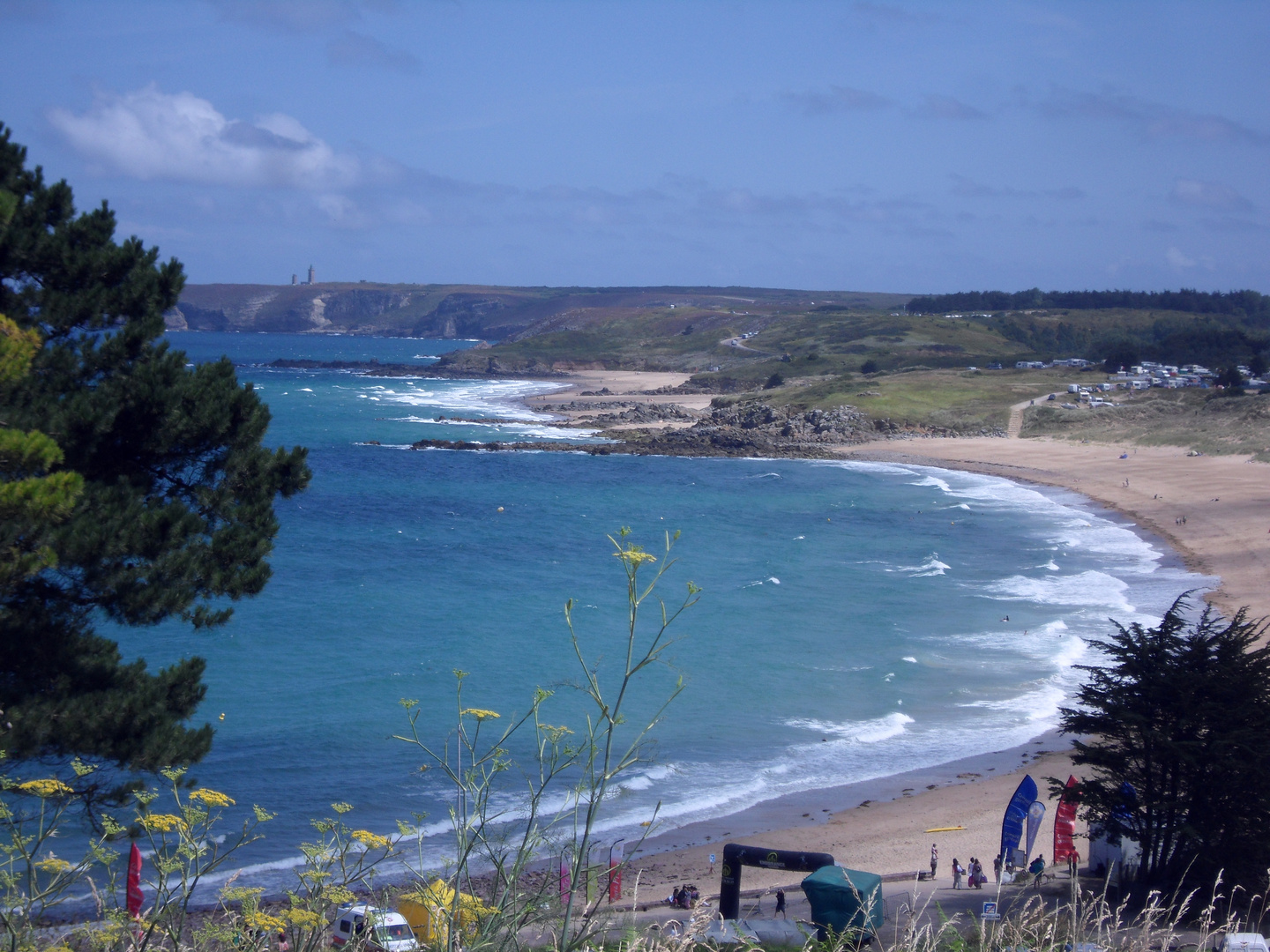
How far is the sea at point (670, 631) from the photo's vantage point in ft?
56.0

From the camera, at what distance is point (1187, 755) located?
33.1 feet

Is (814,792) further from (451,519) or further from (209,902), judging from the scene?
(451,519)

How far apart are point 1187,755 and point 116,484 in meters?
10.5

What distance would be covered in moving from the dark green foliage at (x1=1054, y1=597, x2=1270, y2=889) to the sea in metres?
1.08

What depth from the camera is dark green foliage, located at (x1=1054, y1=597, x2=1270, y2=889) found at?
9.97 meters

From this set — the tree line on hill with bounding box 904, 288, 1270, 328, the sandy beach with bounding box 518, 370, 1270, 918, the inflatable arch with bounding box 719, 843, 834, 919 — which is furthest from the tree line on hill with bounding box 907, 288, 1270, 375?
the inflatable arch with bounding box 719, 843, 834, 919

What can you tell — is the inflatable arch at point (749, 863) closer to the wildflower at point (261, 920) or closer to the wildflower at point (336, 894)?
the wildflower at point (336, 894)

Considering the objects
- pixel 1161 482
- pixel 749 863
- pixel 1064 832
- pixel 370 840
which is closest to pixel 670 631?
pixel 1064 832

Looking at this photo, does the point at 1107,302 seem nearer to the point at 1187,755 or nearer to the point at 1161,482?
the point at 1161,482

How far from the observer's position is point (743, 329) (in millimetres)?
134375

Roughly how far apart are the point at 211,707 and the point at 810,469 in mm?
37154

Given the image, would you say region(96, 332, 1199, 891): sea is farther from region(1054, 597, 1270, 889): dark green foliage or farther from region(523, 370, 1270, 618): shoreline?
region(523, 370, 1270, 618): shoreline

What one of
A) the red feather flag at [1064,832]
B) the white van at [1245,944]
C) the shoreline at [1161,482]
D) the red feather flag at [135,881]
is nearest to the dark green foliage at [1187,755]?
the red feather flag at [1064,832]

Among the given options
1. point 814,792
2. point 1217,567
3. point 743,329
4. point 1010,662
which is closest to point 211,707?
point 814,792
